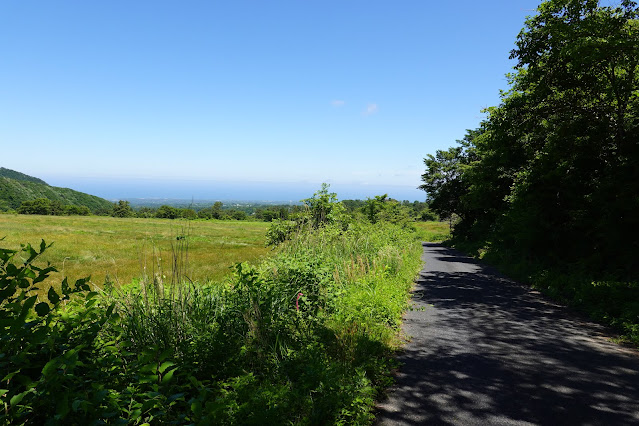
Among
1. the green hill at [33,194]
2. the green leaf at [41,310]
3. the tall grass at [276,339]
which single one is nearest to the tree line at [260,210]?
the tall grass at [276,339]

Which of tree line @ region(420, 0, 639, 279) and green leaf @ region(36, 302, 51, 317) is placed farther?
tree line @ region(420, 0, 639, 279)

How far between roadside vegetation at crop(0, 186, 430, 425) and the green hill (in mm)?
100915

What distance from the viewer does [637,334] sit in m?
6.07

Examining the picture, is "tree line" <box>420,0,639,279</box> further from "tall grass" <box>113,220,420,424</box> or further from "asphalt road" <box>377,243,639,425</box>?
"tall grass" <box>113,220,420,424</box>

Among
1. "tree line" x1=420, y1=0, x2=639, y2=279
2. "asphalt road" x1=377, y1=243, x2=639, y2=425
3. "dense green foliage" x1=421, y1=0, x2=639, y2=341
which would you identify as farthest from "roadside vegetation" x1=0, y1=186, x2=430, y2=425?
"tree line" x1=420, y1=0, x2=639, y2=279

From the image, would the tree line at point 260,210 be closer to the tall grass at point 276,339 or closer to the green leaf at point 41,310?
the tall grass at point 276,339

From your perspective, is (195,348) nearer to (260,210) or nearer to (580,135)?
(260,210)

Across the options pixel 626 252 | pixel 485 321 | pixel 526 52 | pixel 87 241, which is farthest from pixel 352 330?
pixel 87 241

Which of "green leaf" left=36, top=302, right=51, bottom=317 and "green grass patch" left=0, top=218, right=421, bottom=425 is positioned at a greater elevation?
"green leaf" left=36, top=302, right=51, bottom=317

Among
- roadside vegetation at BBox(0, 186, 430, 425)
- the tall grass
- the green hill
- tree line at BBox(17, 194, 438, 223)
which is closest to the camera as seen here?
roadside vegetation at BBox(0, 186, 430, 425)

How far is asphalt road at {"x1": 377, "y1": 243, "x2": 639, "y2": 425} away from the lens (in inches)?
145

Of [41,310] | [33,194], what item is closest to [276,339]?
[41,310]

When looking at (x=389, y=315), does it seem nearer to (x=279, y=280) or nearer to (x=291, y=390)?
(x=279, y=280)

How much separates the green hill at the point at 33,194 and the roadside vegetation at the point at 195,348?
100915mm
